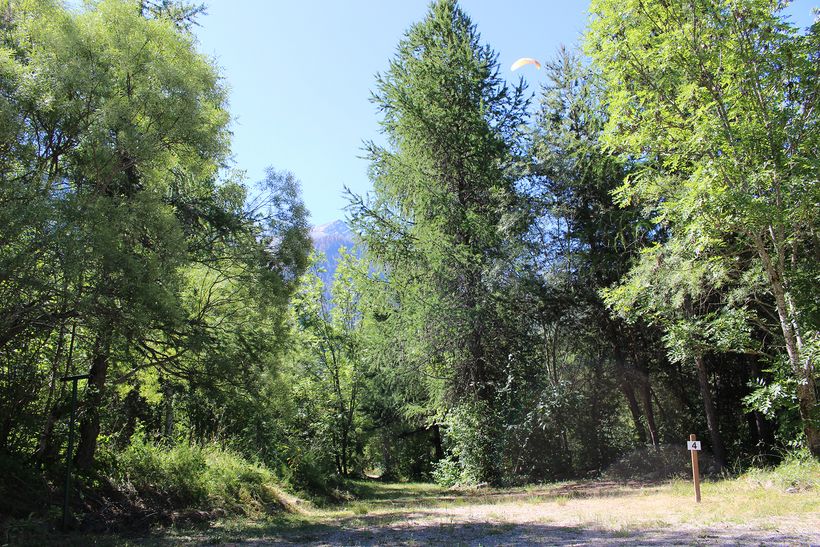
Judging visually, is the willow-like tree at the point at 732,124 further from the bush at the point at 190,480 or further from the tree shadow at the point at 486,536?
the bush at the point at 190,480

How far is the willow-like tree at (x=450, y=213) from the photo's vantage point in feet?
52.2

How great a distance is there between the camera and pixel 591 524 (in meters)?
7.56

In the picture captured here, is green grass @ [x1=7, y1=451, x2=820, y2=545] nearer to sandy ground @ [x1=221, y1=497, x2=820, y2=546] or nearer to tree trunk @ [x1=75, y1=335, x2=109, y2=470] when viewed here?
sandy ground @ [x1=221, y1=497, x2=820, y2=546]

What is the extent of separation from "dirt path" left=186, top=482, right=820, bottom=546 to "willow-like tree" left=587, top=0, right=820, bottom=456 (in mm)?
3059

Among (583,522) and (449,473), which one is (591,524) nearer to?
(583,522)

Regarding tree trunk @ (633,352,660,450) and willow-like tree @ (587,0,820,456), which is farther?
tree trunk @ (633,352,660,450)

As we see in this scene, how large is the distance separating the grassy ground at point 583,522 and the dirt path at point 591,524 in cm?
1

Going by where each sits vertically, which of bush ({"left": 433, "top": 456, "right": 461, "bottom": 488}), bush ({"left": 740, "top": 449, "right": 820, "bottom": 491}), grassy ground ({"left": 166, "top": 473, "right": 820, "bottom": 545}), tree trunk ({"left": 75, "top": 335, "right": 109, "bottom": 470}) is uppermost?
tree trunk ({"left": 75, "top": 335, "right": 109, "bottom": 470})

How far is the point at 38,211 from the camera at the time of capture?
6141mm

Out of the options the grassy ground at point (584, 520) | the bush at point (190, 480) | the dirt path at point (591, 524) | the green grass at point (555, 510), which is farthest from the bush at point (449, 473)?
the bush at point (190, 480)

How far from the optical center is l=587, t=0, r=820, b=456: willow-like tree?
29.8 feet

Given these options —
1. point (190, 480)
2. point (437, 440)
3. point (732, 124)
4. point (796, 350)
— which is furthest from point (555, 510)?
point (437, 440)


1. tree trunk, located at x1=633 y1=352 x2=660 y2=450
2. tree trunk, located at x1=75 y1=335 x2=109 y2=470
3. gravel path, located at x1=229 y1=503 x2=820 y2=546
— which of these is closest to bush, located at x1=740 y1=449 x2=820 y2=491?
gravel path, located at x1=229 y1=503 x2=820 y2=546

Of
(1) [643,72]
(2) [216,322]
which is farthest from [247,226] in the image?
(1) [643,72]
